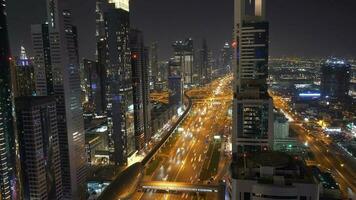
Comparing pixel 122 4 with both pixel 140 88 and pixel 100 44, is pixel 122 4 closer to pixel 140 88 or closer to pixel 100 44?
pixel 140 88

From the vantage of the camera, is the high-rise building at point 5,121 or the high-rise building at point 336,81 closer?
the high-rise building at point 5,121

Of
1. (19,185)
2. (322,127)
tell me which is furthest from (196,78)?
(19,185)

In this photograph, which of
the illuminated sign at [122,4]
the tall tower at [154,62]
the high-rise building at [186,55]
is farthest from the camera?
the high-rise building at [186,55]

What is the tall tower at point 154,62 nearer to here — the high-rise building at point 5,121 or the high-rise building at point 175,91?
the high-rise building at point 175,91

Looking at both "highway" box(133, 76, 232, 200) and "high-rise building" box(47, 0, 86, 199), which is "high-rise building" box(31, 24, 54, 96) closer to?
"high-rise building" box(47, 0, 86, 199)

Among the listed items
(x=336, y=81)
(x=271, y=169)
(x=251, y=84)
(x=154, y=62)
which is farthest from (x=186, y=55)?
(x=271, y=169)

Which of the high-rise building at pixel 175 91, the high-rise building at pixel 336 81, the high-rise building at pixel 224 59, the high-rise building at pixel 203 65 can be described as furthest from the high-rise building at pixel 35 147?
the high-rise building at pixel 224 59

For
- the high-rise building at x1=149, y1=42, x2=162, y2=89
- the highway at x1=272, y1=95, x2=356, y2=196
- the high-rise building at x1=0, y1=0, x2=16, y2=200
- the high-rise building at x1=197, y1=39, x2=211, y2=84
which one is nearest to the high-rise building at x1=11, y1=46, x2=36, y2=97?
the high-rise building at x1=0, y1=0, x2=16, y2=200
